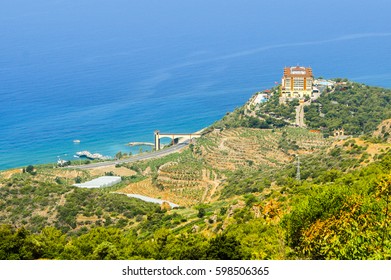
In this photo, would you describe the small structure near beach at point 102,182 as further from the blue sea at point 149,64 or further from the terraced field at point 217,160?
the blue sea at point 149,64

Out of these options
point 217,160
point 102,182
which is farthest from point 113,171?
point 217,160

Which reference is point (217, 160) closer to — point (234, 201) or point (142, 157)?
point (142, 157)

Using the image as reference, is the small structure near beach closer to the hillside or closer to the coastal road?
the hillside

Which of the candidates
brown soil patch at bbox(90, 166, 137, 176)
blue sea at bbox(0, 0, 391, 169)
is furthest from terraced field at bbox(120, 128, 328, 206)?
blue sea at bbox(0, 0, 391, 169)

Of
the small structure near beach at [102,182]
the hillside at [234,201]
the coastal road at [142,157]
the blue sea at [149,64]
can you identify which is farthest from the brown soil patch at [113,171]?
the blue sea at [149,64]

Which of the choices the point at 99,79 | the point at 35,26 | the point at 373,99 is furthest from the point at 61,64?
the point at 373,99

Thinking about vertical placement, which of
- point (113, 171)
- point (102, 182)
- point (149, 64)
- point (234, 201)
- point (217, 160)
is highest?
point (149, 64)

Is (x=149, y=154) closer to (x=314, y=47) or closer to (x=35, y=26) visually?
(x=314, y=47)

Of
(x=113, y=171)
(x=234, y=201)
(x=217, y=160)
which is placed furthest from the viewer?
(x=113, y=171)
